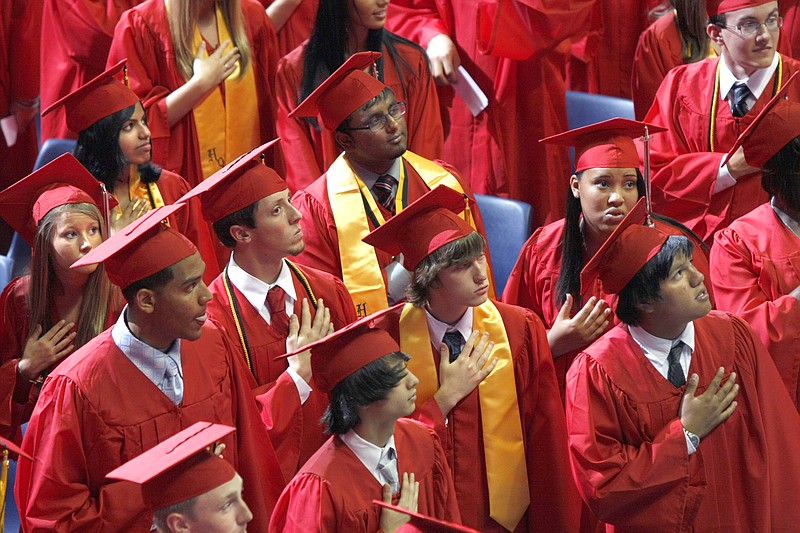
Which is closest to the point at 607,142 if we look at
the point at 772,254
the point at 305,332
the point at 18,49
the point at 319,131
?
the point at 772,254

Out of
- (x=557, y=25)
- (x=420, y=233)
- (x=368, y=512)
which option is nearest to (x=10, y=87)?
(x=557, y=25)

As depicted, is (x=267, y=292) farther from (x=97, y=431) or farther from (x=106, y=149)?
(x=106, y=149)

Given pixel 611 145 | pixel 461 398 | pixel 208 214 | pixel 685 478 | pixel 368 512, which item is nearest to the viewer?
pixel 368 512

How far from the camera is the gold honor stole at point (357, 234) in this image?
459 cm

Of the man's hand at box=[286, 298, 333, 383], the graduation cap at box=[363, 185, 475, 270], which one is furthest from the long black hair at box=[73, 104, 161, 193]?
the graduation cap at box=[363, 185, 475, 270]

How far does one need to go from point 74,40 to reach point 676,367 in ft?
11.7

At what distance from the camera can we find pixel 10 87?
6.52 meters

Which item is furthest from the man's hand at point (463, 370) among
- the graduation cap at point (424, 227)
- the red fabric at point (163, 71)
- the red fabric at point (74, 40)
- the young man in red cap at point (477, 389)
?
the red fabric at point (74, 40)

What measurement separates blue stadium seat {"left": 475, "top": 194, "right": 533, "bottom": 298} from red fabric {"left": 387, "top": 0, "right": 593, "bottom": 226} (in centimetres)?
90

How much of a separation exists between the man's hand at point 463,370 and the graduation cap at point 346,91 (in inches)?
41.8

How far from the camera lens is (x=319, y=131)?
17.8ft

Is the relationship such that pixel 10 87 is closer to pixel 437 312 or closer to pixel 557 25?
pixel 557 25

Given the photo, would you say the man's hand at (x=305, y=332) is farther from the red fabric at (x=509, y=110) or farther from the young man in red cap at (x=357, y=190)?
the red fabric at (x=509, y=110)

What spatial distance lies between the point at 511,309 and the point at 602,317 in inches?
12.5
